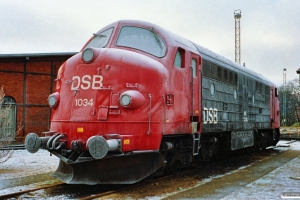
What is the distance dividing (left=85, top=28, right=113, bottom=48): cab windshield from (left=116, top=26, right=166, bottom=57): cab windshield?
36 centimetres

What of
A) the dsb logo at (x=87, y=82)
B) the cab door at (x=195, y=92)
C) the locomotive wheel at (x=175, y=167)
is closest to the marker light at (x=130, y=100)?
the dsb logo at (x=87, y=82)

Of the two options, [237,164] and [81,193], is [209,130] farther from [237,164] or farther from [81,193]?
[81,193]

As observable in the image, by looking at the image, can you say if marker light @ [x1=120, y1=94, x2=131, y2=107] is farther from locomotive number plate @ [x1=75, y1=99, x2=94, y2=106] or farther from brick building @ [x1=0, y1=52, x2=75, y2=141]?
brick building @ [x1=0, y1=52, x2=75, y2=141]

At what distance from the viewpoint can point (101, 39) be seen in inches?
371

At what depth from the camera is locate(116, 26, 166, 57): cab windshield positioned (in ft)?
29.0

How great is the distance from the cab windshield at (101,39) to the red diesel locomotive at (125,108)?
35mm

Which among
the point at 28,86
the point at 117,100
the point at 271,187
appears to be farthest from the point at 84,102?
the point at 28,86

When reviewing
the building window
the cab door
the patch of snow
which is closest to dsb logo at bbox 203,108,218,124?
the cab door

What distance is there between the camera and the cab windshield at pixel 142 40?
29.0 feet

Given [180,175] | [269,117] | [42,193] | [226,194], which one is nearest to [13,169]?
[42,193]

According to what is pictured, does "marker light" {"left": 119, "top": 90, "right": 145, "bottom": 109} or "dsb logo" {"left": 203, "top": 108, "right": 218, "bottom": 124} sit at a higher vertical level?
"marker light" {"left": 119, "top": 90, "right": 145, "bottom": 109}

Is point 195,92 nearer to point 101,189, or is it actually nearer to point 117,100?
point 117,100

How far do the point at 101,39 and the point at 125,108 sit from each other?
2.46m

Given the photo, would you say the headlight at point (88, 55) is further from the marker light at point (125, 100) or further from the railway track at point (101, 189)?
the railway track at point (101, 189)
